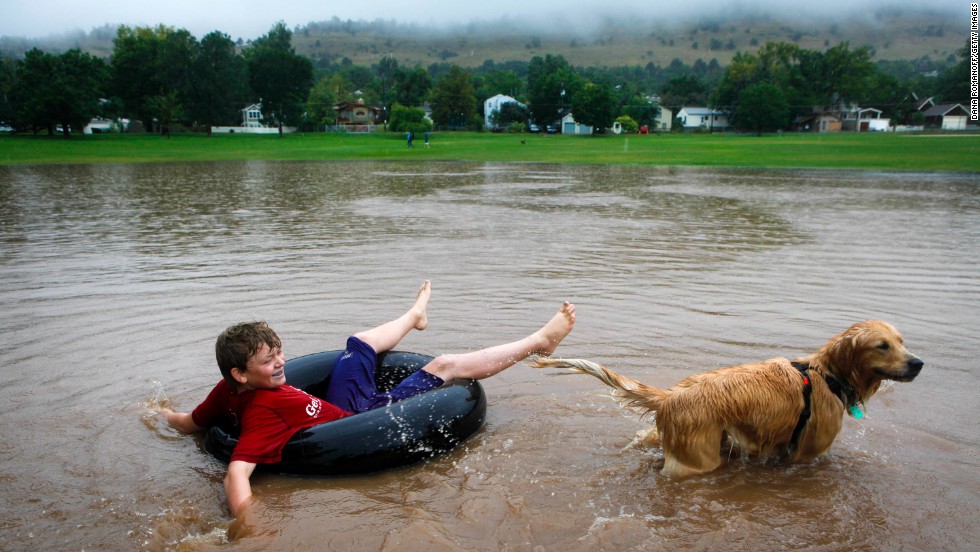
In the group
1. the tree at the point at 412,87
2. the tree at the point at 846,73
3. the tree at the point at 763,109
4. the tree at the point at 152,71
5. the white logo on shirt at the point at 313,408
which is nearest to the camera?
the white logo on shirt at the point at 313,408

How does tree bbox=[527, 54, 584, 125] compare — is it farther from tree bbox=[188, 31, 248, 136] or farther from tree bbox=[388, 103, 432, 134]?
tree bbox=[188, 31, 248, 136]

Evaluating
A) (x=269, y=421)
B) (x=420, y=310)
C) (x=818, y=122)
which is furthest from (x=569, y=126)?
(x=269, y=421)

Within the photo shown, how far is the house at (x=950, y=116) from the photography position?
11606cm

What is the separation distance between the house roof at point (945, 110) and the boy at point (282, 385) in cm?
13632

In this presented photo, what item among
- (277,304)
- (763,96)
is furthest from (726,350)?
(763,96)

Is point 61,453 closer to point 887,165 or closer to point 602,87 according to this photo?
point 887,165

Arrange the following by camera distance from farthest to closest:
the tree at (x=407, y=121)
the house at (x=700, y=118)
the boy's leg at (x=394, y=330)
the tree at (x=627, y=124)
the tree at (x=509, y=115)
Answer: the house at (x=700, y=118)
the tree at (x=509, y=115)
the tree at (x=627, y=124)
the tree at (x=407, y=121)
the boy's leg at (x=394, y=330)

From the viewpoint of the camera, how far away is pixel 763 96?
108312 millimetres

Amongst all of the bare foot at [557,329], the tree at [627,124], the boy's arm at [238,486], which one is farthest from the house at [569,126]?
the boy's arm at [238,486]

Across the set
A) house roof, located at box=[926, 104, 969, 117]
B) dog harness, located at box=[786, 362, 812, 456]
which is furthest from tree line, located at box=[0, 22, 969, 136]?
dog harness, located at box=[786, 362, 812, 456]

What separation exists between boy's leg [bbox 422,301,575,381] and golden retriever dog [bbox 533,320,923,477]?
2.56ft

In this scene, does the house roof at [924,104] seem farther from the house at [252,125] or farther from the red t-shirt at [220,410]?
the red t-shirt at [220,410]

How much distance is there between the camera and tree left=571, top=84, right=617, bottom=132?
98.9 metres

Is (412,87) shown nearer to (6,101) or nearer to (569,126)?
(569,126)
